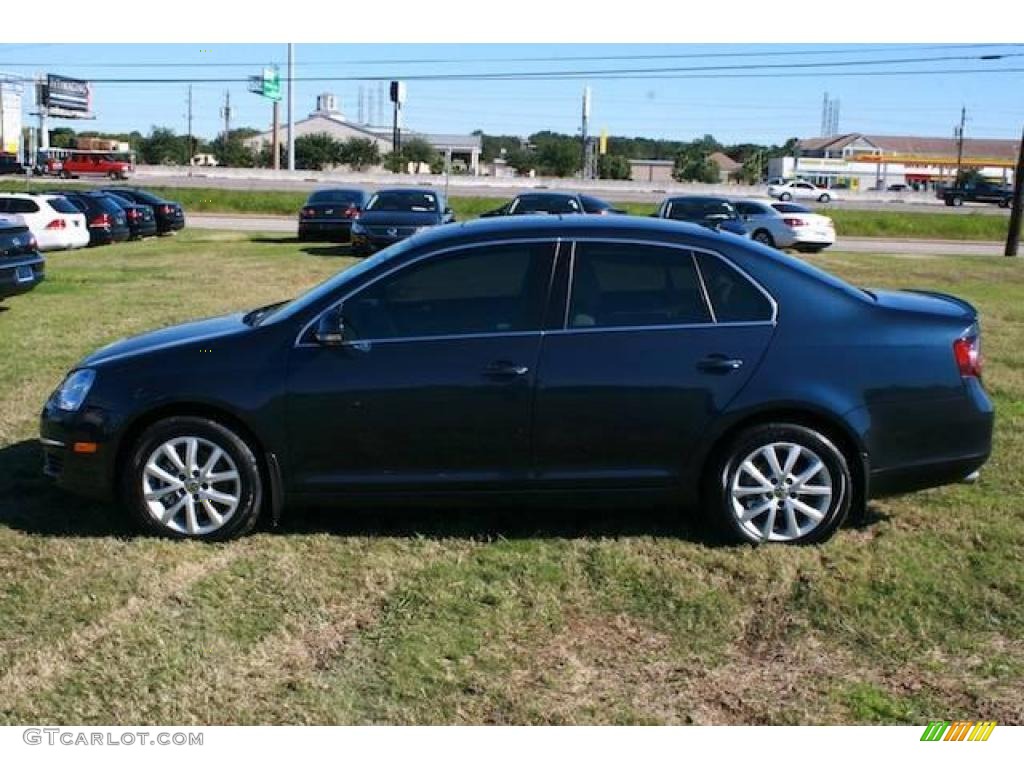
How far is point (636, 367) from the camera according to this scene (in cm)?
477

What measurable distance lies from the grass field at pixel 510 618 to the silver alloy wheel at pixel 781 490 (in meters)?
0.14

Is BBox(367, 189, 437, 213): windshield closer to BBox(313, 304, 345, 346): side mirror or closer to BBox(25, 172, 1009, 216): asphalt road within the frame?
BBox(313, 304, 345, 346): side mirror

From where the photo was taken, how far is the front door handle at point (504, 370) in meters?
4.75

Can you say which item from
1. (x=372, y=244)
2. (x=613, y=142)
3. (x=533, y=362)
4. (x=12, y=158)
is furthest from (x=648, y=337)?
(x=613, y=142)

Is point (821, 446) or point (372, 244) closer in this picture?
point (821, 446)

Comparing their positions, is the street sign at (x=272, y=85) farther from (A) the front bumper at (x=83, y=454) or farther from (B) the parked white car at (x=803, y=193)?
(A) the front bumper at (x=83, y=454)

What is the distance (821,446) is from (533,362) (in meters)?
1.40

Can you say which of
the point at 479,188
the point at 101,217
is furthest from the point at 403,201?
the point at 479,188

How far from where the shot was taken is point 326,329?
4820 mm

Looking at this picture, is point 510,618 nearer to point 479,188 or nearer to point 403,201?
point 403,201

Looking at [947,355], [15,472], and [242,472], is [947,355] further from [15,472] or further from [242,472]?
[15,472]

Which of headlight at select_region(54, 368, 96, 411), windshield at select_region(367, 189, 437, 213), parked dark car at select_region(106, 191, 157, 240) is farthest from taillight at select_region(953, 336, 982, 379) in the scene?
parked dark car at select_region(106, 191, 157, 240)

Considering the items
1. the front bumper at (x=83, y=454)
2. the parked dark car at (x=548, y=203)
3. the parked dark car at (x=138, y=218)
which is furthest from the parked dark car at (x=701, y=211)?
the front bumper at (x=83, y=454)

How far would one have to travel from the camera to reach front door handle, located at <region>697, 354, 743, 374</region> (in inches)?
188
